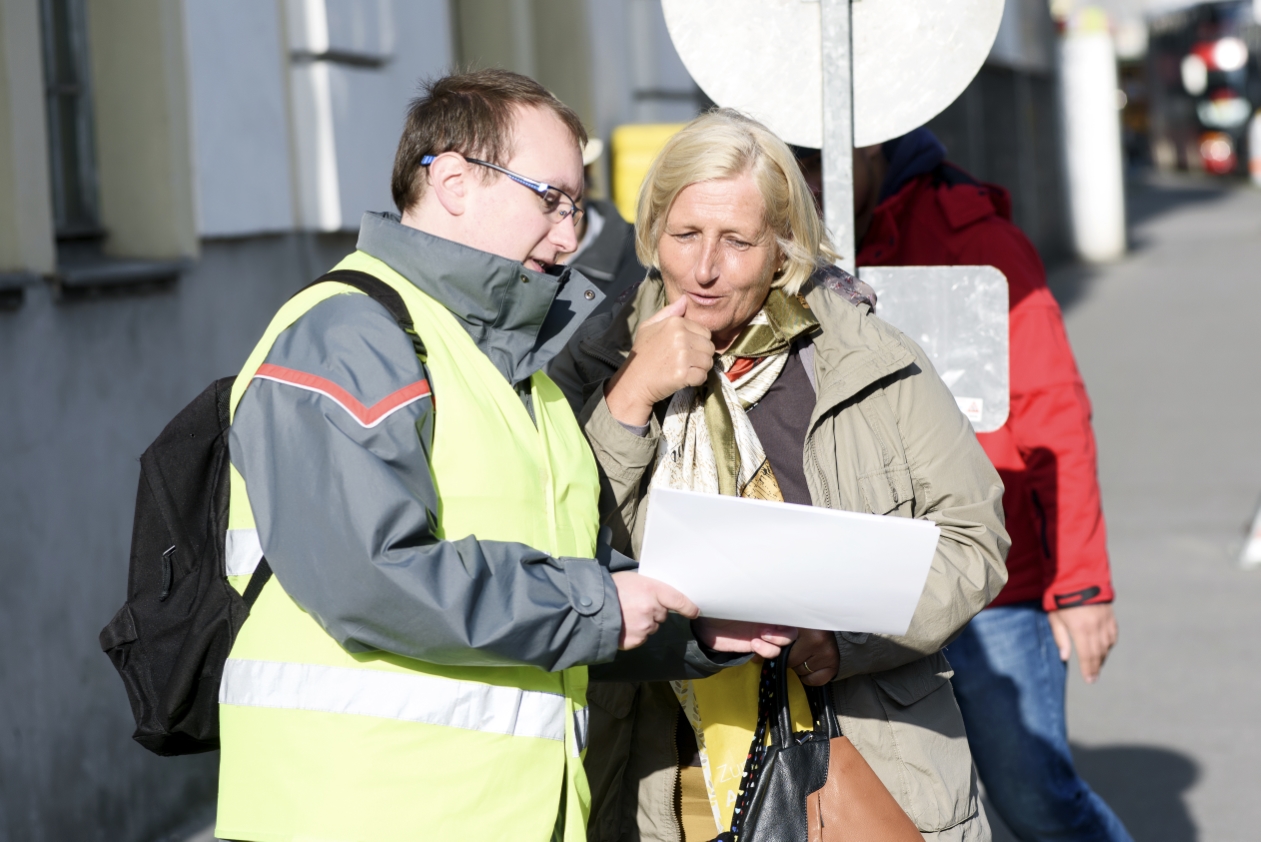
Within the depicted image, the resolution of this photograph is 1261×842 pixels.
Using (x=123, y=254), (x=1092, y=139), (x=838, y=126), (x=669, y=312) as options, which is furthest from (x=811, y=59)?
(x=1092, y=139)

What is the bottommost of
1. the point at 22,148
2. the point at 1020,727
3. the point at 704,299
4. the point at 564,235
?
the point at 1020,727

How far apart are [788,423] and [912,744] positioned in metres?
0.59

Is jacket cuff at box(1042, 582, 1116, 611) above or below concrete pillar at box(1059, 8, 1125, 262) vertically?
below

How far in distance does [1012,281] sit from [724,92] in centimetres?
88

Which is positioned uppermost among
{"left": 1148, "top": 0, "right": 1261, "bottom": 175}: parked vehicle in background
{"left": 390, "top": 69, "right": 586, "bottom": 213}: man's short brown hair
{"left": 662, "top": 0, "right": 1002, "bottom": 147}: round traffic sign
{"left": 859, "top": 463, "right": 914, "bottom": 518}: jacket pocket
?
{"left": 1148, "top": 0, "right": 1261, "bottom": 175}: parked vehicle in background

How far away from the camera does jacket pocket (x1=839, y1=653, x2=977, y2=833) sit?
99.1 inches

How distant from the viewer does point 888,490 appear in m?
2.49

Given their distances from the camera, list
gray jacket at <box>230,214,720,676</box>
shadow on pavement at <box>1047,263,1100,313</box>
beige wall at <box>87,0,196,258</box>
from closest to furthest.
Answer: gray jacket at <box>230,214,720,676</box> < beige wall at <box>87,0,196,258</box> < shadow on pavement at <box>1047,263,1100,313</box>

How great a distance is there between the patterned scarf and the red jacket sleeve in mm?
1013

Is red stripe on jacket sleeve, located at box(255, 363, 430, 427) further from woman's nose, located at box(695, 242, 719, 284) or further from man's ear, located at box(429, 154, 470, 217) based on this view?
woman's nose, located at box(695, 242, 719, 284)

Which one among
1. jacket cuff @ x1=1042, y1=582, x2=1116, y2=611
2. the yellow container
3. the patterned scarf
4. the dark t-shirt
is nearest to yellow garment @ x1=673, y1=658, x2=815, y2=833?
the patterned scarf

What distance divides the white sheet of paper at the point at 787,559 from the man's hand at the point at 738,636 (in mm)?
112

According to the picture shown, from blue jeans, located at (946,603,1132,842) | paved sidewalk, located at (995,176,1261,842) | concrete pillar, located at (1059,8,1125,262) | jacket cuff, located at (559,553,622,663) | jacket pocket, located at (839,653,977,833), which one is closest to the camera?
jacket cuff, located at (559,553,622,663)

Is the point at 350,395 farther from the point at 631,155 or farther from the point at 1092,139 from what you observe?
the point at 1092,139
